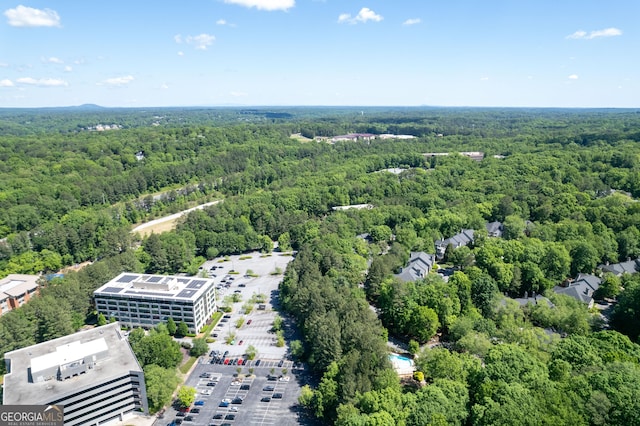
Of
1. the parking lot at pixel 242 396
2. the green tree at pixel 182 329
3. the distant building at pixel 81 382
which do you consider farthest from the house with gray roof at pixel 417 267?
the distant building at pixel 81 382

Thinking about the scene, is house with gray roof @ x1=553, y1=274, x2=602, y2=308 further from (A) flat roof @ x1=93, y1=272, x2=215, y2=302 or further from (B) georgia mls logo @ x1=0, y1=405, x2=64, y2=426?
(B) georgia mls logo @ x1=0, y1=405, x2=64, y2=426

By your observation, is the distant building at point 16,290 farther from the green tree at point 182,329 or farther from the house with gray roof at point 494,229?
the house with gray roof at point 494,229

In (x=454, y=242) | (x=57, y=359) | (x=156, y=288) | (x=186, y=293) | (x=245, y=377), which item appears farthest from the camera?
(x=454, y=242)

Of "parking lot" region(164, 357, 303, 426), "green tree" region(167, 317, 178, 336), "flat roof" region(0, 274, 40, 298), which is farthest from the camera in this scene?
"flat roof" region(0, 274, 40, 298)

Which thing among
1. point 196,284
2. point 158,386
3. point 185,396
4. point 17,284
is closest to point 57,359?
point 158,386

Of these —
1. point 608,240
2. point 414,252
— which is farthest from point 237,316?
point 608,240

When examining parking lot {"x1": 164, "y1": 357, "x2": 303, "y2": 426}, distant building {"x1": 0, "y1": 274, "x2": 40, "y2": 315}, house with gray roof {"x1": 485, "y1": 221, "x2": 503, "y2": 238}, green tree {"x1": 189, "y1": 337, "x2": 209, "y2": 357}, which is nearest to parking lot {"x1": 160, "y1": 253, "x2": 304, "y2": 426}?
parking lot {"x1": 164, "y1": 357, "x2": 303, "y2": 426}

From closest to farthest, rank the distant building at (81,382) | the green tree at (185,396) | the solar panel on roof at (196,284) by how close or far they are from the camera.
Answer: the distant building at (81,382) → the green tree at (185,396) → the solar panel on roof at (196,284)

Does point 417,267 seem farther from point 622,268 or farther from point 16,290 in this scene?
point 16,290
